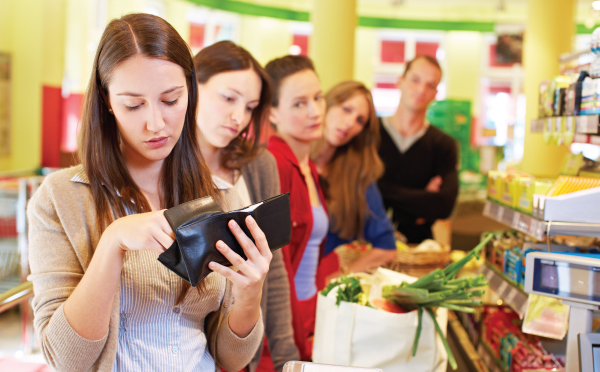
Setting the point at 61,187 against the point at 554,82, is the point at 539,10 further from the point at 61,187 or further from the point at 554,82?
the point at 61,187

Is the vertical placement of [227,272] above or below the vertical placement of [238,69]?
below

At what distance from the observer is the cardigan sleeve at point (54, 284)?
114 centimetres

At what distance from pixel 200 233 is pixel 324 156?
199cm

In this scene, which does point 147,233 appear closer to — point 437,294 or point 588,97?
point 437,294

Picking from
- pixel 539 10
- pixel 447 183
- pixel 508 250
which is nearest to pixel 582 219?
pixel 508 250

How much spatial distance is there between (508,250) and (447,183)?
5.27 ft

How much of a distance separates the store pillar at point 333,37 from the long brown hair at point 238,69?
3.99 m

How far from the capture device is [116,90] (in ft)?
4.02

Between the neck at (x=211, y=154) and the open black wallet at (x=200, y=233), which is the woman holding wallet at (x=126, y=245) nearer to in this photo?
the open black wallet at (x=200, y=233)

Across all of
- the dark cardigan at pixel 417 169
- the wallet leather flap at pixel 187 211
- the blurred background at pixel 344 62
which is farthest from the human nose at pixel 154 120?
the dark cardigan at pixel 417 169

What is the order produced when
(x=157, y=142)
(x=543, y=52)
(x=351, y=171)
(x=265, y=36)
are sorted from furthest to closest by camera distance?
(x=265, y=36) → (x=543, y=52) → (x=351, y=171) → (x=157, y=142)

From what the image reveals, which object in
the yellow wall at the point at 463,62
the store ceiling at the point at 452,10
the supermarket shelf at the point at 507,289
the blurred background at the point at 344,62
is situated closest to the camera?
the supermarket shelf at the point at 507,289

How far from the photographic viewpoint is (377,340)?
166cm

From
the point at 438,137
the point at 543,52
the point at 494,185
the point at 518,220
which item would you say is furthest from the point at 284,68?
the point at 543,52
